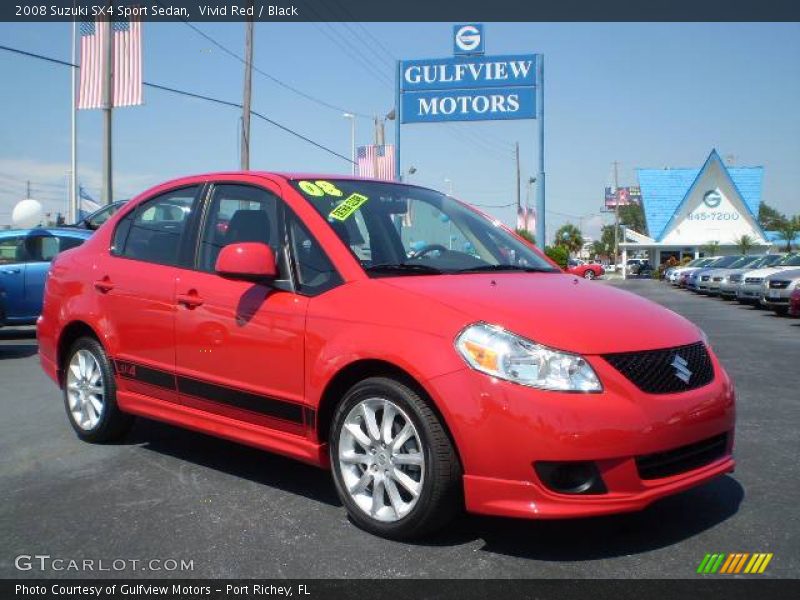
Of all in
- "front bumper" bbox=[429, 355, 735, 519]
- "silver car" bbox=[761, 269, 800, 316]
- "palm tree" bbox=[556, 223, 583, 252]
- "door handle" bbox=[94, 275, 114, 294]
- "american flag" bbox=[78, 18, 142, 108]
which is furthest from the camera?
"palm tree" bbox=[556, 223, 583, 252]

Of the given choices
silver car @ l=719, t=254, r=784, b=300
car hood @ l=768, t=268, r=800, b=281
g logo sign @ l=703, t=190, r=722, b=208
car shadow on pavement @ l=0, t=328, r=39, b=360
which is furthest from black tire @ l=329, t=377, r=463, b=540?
g logo sign @ l=703, t=190, r=722, b=208

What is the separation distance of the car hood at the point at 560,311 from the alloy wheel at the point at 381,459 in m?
0.57

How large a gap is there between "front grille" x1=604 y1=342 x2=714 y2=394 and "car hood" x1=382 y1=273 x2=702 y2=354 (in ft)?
0.11

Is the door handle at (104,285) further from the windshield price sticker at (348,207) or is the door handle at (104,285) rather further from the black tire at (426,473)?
the black tire at (426,473)

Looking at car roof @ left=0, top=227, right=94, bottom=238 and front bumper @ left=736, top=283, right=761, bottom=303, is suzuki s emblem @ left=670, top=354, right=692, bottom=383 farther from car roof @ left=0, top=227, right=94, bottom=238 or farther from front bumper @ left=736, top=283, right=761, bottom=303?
front bumper @ left=736, top=283, right=761, bottom=303

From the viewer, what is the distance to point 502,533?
136 inches

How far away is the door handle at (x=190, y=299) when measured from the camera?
4.22 m

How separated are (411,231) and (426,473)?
172 cm

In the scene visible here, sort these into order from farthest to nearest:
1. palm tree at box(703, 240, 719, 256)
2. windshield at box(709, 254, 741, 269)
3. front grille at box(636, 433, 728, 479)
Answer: palm tree at box(703, 240, 719, 256) → windshield at box(709, 254, 741, 269) → front grille at box(636, 433, 728, 479)

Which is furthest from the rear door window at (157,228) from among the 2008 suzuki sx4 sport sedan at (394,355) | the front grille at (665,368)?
the front grille at (665,368)

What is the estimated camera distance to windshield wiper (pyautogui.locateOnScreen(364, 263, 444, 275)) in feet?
12.5

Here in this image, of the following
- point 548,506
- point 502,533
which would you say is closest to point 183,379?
point 502,533

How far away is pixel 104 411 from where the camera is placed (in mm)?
4914

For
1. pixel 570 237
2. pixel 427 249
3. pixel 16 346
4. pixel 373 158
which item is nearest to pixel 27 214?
pixel 373 158
